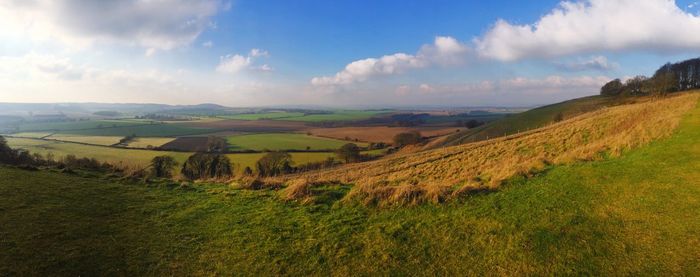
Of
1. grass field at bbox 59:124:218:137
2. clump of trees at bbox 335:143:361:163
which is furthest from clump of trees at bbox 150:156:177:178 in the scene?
grass field at bbox 59:124:218:137

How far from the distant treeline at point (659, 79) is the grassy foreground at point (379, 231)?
69608 millimetres

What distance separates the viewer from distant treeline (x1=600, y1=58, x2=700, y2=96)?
62594mm

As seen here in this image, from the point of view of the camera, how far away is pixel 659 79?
194ft

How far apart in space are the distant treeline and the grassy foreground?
69608mm

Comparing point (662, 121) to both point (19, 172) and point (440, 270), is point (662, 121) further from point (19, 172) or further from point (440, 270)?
point (19, 172)

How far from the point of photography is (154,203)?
1147 centimetres

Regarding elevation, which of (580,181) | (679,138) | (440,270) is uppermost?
(679,138)

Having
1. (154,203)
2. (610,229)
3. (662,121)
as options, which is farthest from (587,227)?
(662,121)

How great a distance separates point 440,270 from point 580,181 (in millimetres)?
7788

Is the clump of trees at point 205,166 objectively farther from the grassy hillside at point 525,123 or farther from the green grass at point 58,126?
the green grass at point 58,126

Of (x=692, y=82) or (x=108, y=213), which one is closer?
(x=108, y=213)

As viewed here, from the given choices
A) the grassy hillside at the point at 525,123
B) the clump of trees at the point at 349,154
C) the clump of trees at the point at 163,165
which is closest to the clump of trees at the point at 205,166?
the clump of trees at the point at 163,165

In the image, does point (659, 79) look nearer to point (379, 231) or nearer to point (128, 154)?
point (379, 231)

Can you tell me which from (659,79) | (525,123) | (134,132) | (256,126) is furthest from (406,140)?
(134,132)
